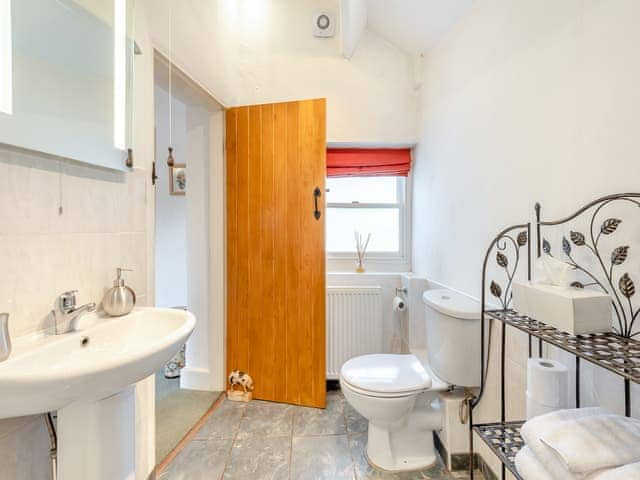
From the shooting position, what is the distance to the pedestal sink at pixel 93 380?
2.06ft

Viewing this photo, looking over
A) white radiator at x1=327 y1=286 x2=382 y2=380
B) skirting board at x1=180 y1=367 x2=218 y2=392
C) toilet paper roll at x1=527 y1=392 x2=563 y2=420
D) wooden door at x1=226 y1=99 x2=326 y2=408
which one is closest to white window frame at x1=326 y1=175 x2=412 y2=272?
white radiator at x1=327 y1=286 x2=382 y2=380

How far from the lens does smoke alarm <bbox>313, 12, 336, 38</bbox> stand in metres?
2.27

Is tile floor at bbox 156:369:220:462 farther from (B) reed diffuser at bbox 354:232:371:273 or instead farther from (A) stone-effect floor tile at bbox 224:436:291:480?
(B) reed diffuser at bbox 354:232:371:273

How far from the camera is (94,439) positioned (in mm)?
878

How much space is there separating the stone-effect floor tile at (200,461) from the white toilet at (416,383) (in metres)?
0.73

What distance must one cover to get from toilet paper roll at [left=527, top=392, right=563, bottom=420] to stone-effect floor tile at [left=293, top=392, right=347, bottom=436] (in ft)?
3.61

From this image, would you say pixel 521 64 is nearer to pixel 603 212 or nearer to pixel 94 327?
pixel 603 212

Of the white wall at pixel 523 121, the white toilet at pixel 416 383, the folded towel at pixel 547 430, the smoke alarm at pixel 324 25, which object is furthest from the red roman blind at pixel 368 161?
the folded towel at pixel 547 430

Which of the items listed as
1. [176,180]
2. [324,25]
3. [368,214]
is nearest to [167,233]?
[176,180]

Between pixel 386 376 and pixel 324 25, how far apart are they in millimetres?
2394

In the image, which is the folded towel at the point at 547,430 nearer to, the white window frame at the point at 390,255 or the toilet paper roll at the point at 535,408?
the toilet paper roll at the point at 535,408

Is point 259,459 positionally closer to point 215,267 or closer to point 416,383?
point 416,383

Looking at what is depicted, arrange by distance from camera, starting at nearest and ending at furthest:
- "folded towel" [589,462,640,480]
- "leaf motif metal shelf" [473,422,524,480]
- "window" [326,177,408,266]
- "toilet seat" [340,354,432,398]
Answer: "folded towel" [589,462,640,480] < "leaf motif metal shelf" [473,422,524,480] < "toilet seat" [340,354,432,398] < "window" [326,177,408,266]

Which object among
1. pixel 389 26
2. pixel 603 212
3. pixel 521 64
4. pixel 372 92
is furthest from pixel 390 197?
pixel 603 212
